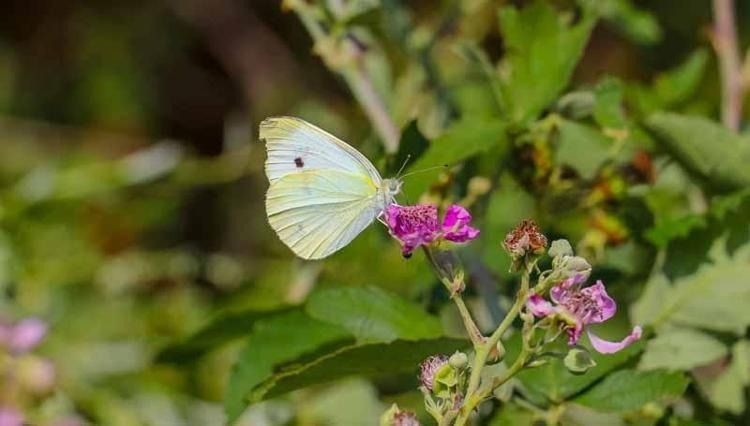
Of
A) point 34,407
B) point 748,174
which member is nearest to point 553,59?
point 748,174

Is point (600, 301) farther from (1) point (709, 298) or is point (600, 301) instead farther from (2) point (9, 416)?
(2) point (9, 416)

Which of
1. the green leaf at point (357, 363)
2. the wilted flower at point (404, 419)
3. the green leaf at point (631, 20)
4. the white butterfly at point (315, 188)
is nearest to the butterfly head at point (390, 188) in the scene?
the white butterfly at point (315, 188)

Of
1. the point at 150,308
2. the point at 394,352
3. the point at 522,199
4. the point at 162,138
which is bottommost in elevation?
the point at 162,138

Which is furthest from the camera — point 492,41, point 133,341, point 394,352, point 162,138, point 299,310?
point 162,138

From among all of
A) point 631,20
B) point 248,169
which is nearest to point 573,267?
point 631,20

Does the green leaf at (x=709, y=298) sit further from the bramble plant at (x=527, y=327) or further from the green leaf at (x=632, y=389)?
the bramble plant at (x=527, y=327)

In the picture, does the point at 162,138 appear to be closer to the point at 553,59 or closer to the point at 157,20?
the point at 157,20
